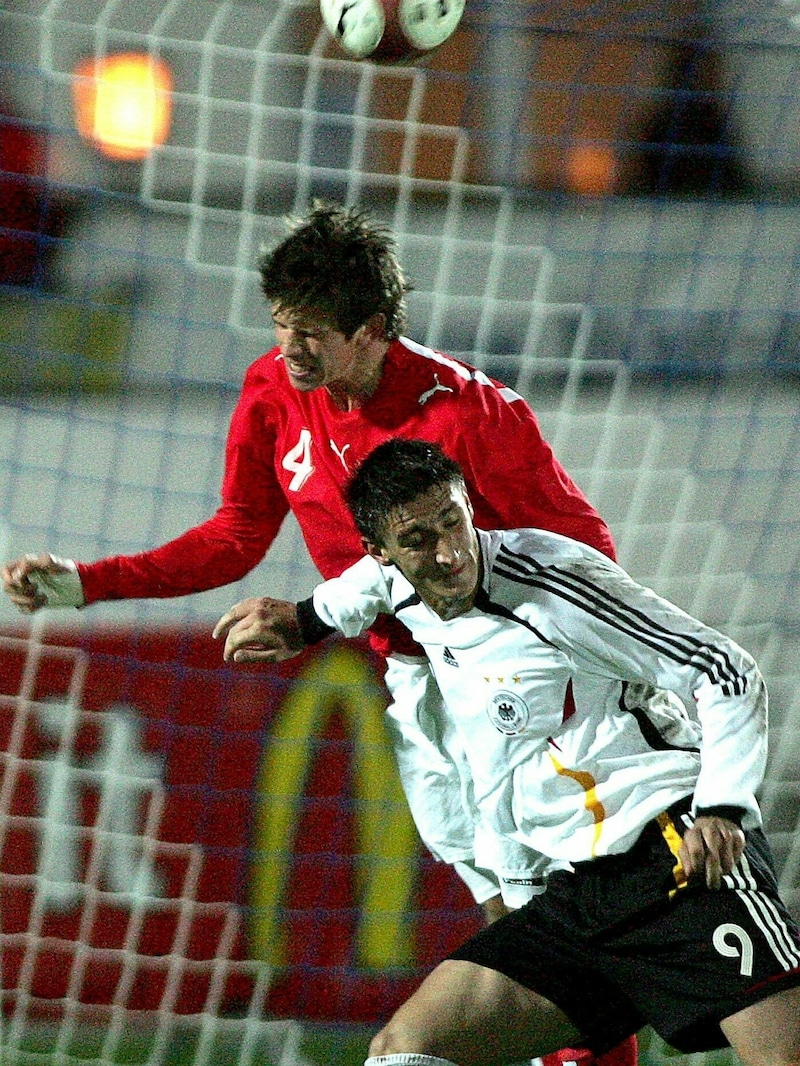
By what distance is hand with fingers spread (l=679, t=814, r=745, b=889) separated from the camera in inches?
68.2

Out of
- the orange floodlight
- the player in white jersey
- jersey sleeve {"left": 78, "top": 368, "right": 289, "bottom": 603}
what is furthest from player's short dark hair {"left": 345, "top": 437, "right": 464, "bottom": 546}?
the orange floodlight

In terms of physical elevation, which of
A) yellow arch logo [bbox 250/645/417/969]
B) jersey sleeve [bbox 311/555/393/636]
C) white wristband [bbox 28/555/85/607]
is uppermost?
jersey sleeve [bbox 311/555/393/636]

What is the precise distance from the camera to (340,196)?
3.53m

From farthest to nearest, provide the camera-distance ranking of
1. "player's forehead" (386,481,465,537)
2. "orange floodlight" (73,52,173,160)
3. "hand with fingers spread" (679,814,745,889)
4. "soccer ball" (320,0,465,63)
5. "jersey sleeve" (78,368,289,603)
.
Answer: "orange floodlight" (73,52,173,160) < "jersey sleeve" (78,368,289,603) < "soccer ball" (320,0,465,63) < "player's forehead" (386,481,465,537) < "hand with fingers spread" (679,814,745,889)

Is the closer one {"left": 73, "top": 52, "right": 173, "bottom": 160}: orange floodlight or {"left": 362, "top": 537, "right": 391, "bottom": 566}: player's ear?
{"left": 362, "top": 537, "right": 391, "bottom": 566}: player's ear

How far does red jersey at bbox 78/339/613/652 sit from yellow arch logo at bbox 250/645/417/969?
0.58 m

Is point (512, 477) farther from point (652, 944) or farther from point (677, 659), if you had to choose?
point (652, 944)

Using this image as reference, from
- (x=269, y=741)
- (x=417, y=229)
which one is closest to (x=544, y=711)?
(x=269, y=741)

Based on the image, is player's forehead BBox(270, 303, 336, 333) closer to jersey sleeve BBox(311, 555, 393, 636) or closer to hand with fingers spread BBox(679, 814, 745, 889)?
jersey sleeve BBox(311, 555, 393, 636)

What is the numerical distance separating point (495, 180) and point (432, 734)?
1.58 m

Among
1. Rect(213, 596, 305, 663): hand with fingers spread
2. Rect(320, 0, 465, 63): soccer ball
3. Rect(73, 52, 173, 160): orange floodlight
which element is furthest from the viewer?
Rect(73, 52, 173, 160): orange floodlight

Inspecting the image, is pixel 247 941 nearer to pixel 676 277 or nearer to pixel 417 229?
pixel 417 229

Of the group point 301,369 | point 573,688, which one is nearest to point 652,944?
point 573,688

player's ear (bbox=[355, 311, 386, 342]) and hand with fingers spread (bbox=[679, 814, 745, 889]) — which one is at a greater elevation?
player's ear (bbox=[355, 311, 386, 342])
